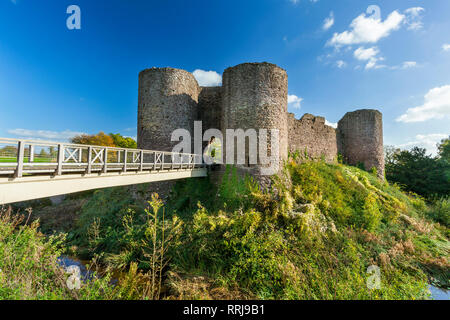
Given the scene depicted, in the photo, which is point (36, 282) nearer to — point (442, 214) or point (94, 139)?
point (442, 214)

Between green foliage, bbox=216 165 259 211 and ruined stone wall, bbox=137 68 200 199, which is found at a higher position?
ruined stone wall, bbox=137 68 200 199

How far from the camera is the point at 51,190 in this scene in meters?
4.40

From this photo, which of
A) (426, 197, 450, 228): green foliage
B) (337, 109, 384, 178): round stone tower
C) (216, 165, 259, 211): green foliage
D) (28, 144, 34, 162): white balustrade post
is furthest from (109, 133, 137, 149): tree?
(426, 197, 450, 228): green foliage

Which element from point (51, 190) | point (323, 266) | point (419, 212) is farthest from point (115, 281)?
point (419, 212)

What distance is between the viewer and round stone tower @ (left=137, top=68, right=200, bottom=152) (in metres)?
11.5

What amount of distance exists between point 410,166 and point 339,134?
337 inches

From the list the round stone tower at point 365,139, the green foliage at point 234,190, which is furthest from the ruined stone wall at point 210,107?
the round stone tower at point 365,139

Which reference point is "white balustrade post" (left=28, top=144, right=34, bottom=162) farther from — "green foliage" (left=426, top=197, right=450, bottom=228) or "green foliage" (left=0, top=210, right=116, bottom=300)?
"green foliage" (left=426, top=197, right=450, bottom=228)

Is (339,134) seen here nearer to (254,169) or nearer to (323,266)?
(254,169)

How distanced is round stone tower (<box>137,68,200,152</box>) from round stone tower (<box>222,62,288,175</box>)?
4.08m

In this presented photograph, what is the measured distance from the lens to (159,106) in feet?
37.7

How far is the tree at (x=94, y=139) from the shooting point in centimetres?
3164

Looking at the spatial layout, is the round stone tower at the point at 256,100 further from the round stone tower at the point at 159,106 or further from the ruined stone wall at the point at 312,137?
the round stone tower at the point at 159,106

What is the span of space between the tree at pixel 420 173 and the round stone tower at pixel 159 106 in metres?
22.5
